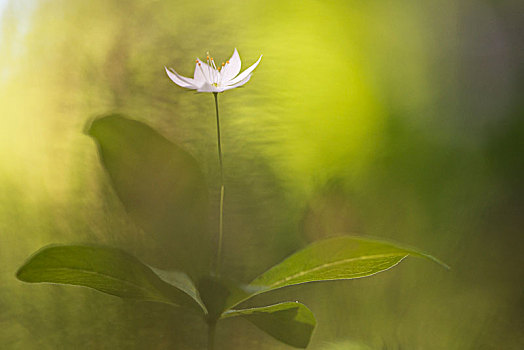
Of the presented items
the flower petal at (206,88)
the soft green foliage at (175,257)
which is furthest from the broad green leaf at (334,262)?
the flower petal at (206,88)

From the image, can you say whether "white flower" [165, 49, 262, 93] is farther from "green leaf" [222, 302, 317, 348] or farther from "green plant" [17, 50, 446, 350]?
"green leaf" [222, 302, 317, 348]

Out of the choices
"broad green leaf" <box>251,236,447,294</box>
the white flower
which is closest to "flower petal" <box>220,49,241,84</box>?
the white flower

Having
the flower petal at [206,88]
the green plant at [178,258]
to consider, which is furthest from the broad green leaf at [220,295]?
the flower petal at [206,88]

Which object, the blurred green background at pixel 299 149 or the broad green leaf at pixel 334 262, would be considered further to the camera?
the blurred green background at pixel 299 149

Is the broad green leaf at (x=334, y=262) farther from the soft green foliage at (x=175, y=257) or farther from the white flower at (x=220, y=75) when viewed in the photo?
the white flower at (x=220, y=75)

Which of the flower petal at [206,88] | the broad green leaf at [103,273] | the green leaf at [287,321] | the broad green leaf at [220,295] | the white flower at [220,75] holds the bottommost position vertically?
the green leaf at [287,321]

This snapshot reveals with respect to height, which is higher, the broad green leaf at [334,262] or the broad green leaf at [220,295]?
the broad green leaf at [334,262]
